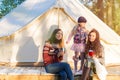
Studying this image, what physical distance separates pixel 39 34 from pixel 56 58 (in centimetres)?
213

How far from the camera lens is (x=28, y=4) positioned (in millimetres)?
10125

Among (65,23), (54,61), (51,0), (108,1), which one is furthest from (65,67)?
(108,1)

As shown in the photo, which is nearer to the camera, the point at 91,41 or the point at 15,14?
the point at 91,41

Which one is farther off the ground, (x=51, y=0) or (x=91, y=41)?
(x=51, y=0)

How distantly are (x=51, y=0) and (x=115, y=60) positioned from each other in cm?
227

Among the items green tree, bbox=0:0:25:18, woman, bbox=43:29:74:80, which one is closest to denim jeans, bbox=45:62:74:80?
woman, bbox=43:29:74:80


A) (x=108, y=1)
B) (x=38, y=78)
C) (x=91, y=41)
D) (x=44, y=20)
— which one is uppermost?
(x=108, y=1)

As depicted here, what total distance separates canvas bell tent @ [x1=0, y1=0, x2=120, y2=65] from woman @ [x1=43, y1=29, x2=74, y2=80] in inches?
71.0

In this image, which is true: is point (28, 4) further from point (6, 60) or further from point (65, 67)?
point (65, 67)

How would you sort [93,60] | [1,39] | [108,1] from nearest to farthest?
[93,60] → [1,39] → [108,1]

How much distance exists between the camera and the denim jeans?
21.2ft

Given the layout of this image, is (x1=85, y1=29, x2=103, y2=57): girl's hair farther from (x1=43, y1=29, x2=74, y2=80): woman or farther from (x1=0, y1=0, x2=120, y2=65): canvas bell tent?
(x1=0, y1=0, x2=120, y2=65): canvas bell tent

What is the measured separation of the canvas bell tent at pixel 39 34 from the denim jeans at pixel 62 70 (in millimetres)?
2113

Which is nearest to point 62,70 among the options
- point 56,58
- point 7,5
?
point 56,58
